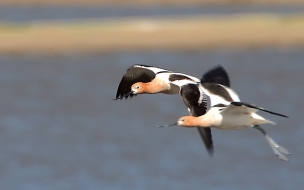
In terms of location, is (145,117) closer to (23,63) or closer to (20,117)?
(20,117)

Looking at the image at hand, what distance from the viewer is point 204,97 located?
32.0 ft

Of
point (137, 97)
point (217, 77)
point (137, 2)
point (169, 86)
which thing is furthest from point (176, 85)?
point (137, 2)

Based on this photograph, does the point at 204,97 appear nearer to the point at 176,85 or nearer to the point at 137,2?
the point at 176,85

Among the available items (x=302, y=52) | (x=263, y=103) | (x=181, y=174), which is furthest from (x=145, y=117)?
(x=302, y=52)

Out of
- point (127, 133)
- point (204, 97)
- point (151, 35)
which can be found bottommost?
point (127, 133)

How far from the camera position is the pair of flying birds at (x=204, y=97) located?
29.5ft

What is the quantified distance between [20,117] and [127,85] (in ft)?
20.8

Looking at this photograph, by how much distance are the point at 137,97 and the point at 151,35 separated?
216 inches

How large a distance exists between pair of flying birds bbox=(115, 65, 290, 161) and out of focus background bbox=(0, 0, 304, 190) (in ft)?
9.09

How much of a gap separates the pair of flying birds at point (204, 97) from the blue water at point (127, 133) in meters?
2.72

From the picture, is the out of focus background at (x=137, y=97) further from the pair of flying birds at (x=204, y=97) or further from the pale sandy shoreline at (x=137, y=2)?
the pair of flying birds at (x=204, y=97)

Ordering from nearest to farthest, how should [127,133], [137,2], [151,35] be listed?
[127,133] → [151,35] → [137,2]

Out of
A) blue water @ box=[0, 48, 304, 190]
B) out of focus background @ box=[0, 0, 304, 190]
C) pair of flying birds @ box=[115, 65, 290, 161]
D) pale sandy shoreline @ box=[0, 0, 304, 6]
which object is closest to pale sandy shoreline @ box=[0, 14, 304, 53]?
out of focus background @ box=[0, 0, 304, 190]

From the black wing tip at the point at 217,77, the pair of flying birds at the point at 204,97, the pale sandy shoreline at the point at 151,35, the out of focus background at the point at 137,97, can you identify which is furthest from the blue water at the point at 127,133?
the black wing tip at the point at 217,77
